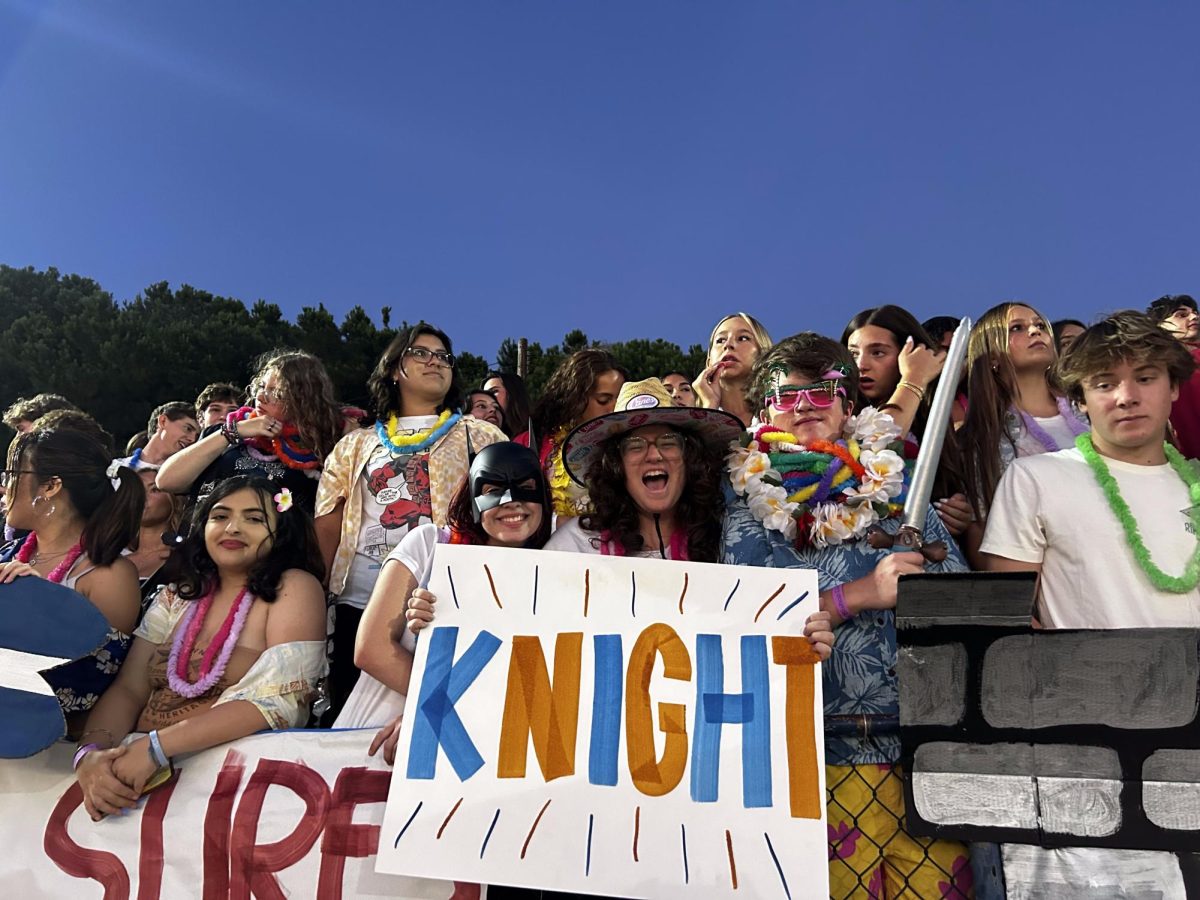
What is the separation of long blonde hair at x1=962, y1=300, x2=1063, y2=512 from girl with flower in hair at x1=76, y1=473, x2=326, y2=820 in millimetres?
2521

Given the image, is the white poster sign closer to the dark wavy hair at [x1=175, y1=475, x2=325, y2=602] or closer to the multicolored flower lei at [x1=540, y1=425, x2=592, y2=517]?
the dark wavy hair at [x1=175, y1=475, x2=325, y2=602]

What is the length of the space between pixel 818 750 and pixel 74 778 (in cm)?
225

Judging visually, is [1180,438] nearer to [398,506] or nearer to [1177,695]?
[1177,695]

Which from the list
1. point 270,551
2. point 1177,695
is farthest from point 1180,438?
point 270,551

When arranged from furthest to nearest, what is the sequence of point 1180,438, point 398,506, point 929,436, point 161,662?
point 398,506, point 1180,438, point 161,662, point 929,436

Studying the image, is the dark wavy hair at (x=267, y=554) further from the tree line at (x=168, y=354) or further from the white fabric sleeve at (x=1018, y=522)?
the tree line at (x=168, y=354)

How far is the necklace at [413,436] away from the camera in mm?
3998

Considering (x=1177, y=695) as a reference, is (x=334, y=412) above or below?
above

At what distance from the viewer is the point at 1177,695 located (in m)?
2.16

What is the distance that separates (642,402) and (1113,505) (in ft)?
5.19

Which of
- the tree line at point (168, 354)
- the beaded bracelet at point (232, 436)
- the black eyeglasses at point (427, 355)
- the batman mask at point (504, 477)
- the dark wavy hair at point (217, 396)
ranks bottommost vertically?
the batman mask at point (504, 477)

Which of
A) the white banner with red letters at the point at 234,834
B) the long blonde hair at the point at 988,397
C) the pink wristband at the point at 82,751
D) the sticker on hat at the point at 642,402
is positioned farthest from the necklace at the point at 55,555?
the long blonde hair at the point at 988,397

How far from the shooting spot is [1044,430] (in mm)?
3697

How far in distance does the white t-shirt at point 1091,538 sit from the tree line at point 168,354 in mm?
17582
